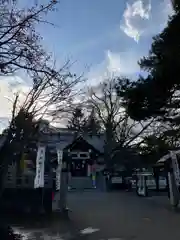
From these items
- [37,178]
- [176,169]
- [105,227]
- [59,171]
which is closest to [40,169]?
[37,178]

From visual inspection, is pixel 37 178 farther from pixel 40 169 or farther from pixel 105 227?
pixel 105 227

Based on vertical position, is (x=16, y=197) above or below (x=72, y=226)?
above

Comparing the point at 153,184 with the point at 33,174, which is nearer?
the point at 33,174

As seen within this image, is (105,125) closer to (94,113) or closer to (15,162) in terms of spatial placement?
(94,113)

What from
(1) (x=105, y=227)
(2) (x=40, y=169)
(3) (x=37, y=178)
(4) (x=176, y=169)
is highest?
(4) (x=176, y=169)

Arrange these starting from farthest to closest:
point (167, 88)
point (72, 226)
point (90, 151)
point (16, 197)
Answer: point (90, 151), point (167, 88), point (16, 197), point (72, 226)

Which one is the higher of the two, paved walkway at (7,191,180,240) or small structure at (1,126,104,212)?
small structure at (1,126,104,212)

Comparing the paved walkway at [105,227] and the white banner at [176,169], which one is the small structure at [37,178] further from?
the white banner at [176,169]

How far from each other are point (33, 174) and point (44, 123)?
339cm

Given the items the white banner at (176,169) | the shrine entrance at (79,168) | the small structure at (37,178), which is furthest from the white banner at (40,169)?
the shrine entrance at (79,168)

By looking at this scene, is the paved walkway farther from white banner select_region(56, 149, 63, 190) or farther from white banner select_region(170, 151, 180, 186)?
white banner select_region(170, 151, 180, 186)

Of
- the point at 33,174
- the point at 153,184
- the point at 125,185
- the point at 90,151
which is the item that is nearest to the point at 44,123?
the point at 33,174

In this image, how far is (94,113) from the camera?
4541cm

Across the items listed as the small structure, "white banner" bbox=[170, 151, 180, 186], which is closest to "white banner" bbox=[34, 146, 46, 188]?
the small structure
